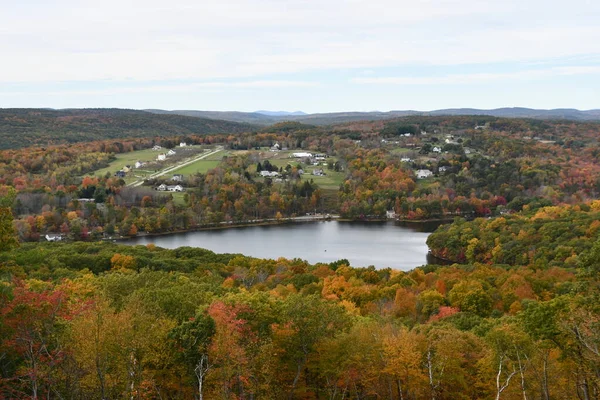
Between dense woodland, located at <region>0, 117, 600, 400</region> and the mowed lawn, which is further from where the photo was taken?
the mowed lawn

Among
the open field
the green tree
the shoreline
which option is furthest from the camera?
the open field

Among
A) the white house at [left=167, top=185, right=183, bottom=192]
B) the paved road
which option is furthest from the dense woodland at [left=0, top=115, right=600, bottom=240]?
the paved road

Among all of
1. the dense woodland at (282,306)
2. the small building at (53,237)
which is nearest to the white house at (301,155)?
the dense woodland at (282,306)

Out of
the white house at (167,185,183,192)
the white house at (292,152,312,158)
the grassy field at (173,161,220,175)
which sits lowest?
the white house at (167,185,183,192)

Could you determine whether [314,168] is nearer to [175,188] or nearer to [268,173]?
[268,173]

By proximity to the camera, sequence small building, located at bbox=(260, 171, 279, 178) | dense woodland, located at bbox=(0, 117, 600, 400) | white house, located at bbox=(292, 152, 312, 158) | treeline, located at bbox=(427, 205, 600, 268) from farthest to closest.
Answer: white house, located at bbox=(292, 152, 312, 158)
small building, located at bbox=(260, 171, 279, 178)
treeline, located at bbox=(427, 205, 600, 268)
dense woodland, located at bbox=(0, 117, 600, 400)

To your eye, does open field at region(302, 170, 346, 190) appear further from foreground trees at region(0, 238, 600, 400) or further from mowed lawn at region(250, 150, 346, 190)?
foreground trees at region(0, 238, 600, 400)

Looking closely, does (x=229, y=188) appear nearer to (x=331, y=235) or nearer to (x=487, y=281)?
(x=331, y=235)
